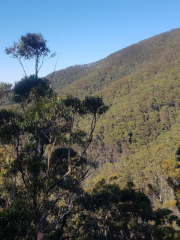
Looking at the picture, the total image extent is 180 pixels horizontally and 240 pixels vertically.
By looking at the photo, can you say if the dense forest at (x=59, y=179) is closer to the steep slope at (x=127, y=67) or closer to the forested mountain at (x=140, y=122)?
the forested mountain at (x=140, y=122)

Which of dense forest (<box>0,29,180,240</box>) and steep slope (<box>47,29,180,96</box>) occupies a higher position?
steep slope (<box>47,29,180,96</box>)

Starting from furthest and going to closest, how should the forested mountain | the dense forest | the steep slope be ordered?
1. the steep slope
2. the forested mountain
3. the dense forest

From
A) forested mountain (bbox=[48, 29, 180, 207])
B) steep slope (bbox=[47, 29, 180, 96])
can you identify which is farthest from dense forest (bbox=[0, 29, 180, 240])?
steep slope (bbox=[47, 29, 180, 96])

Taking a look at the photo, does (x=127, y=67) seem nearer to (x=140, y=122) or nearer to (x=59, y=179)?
(x=140, y=122)

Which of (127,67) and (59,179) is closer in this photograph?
(59,179)

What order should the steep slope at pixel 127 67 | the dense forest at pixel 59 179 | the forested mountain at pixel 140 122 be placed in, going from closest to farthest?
the dense forest at pixel 59 179 → the forested mountain at pixel 140 122 → the steep slope at pixel 127 67

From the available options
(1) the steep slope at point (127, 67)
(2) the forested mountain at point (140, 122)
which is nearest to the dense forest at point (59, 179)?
(2) the forested mountain at point (140, 122)

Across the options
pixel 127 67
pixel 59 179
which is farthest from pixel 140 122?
pixel 127 67

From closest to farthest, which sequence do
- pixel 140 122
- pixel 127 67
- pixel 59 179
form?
pixel 59 179
pixel 140 122
pixel 127 67

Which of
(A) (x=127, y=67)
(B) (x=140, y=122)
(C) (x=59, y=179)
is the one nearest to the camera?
(C) (x=59, y=179)

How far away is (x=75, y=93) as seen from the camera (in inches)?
4102

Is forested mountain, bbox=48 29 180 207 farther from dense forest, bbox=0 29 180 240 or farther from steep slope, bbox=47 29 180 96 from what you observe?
dense forest, bbox=0 29 180 240

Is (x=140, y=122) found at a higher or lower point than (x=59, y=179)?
lower

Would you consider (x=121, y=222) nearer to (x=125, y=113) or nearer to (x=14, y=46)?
(x=14, y=46)
